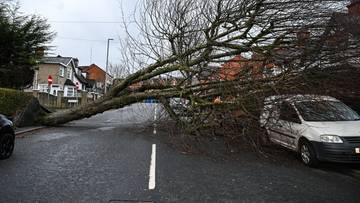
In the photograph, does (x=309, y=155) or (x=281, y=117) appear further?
(x=281, y=117)

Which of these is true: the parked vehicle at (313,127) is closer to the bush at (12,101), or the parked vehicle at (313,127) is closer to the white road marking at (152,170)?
the white road marking at (152,170)

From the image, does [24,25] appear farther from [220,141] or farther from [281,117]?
[281,117]

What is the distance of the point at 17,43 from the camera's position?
2034cm

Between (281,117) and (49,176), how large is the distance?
6.15m

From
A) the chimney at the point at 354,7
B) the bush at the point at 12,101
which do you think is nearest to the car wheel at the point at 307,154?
the chimney at the point at 354,7

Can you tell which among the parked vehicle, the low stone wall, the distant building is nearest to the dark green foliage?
the low stone wall

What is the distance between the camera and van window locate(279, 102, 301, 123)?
9656 millimetres

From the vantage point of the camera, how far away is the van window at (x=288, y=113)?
9656 millimetres

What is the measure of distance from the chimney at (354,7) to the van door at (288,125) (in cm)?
372

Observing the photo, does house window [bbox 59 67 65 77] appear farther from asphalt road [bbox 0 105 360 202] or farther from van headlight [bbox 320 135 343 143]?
van headlight [bbox 320 135 343 143]

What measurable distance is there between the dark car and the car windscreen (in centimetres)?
738

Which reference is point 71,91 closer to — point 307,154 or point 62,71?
point 62,71

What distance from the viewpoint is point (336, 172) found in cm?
842

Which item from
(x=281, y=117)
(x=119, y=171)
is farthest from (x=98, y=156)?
(x=281, y=117)
